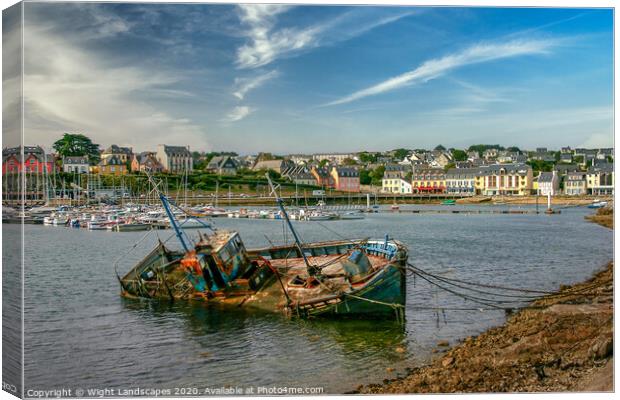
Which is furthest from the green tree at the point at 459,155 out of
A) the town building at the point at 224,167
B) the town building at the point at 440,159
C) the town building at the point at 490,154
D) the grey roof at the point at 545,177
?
the town building at the point at 224,167

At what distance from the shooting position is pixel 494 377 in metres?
9.32

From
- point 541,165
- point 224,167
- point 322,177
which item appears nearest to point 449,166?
point 541,165

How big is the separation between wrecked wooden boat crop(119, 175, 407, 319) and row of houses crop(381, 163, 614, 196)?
148 feet

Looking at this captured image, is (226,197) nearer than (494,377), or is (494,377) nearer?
(494,377)

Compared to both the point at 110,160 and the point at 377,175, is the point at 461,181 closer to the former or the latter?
the point at 377,175

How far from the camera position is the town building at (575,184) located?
4134 centimetres

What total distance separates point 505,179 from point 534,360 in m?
68.3

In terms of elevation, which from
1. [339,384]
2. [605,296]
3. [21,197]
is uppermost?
[21,197]

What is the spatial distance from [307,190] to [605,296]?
43.2 meters

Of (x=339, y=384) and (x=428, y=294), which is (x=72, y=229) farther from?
(x=339, y=384)

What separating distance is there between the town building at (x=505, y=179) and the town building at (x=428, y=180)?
4997 mm

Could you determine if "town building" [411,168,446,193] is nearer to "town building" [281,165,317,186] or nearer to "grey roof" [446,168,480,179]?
"grey roof" [446,168,480,179]

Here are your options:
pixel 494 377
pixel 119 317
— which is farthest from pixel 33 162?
pixel 494 377

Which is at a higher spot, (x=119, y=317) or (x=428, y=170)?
(x=428, y=170)
